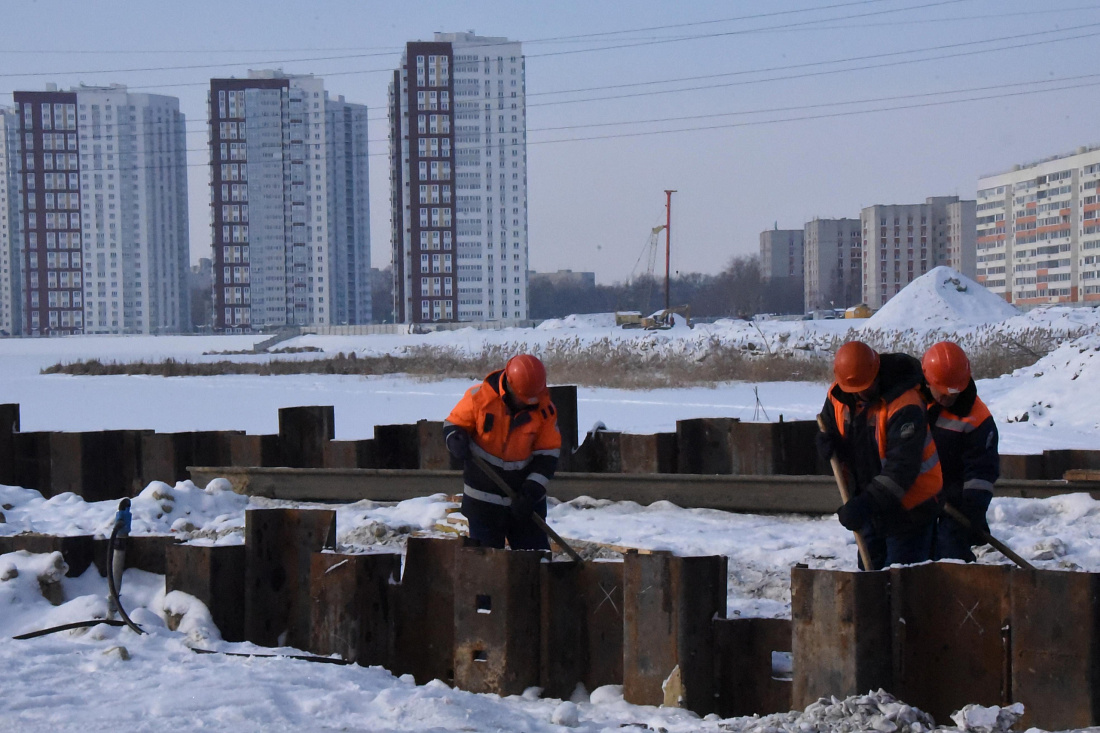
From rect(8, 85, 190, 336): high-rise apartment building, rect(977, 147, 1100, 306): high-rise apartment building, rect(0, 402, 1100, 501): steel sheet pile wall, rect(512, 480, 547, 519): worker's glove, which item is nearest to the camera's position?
rect(512, 480, 547, 519): worker's glove

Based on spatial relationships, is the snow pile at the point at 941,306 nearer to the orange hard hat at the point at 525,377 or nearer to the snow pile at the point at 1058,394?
the snow pile at the point at 1058,394

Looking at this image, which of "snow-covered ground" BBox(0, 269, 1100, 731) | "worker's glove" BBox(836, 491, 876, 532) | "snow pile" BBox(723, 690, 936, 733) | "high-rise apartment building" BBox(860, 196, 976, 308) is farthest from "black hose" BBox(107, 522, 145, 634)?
"high-rise apartment building" BBox(860, 196, 976, 308)

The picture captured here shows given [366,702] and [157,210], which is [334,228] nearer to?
[157,210]

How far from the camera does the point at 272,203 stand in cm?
10112

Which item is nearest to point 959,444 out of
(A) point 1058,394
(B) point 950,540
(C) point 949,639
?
(B) point 950,540

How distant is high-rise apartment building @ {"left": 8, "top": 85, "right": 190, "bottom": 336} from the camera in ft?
334

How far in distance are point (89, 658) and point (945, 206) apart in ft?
422

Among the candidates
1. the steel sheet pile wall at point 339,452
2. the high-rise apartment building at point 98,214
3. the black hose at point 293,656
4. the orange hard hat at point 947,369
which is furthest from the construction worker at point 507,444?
the high-rise apartment building at point 98,214

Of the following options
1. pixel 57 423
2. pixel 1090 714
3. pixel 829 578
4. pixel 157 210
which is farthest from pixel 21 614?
pixel 157 210

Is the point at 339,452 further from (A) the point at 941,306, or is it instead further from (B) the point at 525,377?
(A) the point at 941,306

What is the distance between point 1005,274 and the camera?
10312cm

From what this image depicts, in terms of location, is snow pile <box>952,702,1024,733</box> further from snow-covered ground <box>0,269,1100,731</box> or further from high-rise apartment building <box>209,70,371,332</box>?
high-rise apartment building <box>209,70,371,332</box>

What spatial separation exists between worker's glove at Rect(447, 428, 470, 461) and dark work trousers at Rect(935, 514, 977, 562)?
90.5 inches

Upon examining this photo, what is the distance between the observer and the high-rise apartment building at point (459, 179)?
78.1 metres
